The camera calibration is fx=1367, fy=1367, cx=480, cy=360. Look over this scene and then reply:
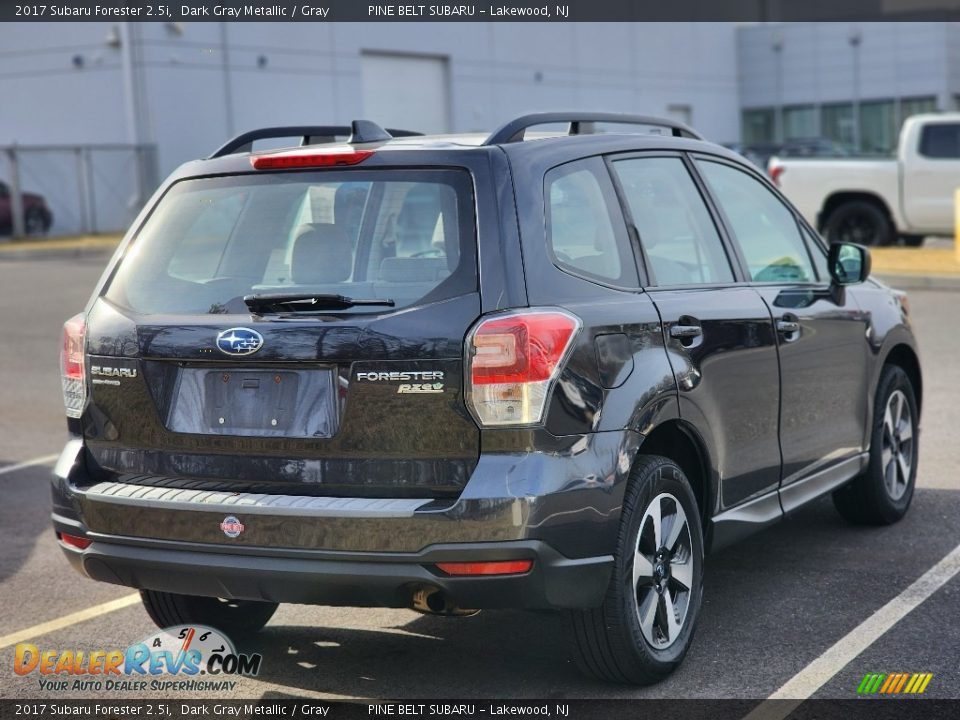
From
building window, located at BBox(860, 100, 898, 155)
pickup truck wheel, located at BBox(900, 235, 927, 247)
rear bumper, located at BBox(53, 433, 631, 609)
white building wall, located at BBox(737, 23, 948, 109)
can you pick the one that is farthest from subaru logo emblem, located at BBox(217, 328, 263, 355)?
building window, located at BBox(860, 100, 898, 155)

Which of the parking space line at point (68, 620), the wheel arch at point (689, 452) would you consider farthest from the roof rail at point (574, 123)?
the parking space line at point (68, 620)

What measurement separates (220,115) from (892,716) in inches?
1437

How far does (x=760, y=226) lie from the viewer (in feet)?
18.5

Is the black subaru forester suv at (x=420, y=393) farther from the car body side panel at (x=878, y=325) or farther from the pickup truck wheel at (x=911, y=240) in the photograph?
the pickup truck wheel at (x=911, y=240)

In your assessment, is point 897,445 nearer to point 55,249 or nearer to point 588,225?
point 588,225

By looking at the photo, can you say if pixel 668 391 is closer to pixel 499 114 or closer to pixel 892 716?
pixel 892 716

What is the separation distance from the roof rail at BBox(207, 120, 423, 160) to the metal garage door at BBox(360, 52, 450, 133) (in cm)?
3720

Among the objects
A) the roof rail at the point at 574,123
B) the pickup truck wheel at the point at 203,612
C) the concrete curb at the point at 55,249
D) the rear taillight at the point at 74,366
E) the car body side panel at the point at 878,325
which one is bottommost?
the pickup truck wheel at the point at 203,612

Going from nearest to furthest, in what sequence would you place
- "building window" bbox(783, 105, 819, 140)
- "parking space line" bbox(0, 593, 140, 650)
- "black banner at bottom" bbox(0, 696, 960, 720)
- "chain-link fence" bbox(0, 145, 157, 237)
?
"black banner at bottom" bbox(0, 696, 960, 720), "parking space line" bbox(0, 593, 140, 650), "chain-link fence" bbox(0, 145, 157, 237), "building window" bbox(783, 105, 819, 140)

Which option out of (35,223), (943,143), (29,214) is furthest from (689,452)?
(35,223)

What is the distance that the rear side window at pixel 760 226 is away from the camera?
211 inches
